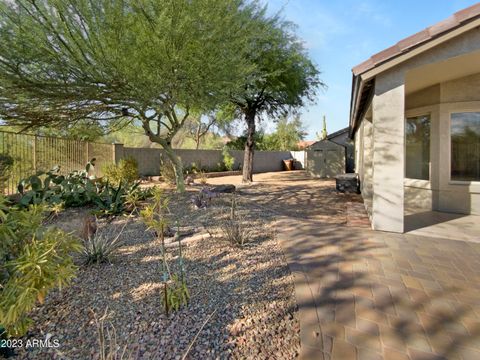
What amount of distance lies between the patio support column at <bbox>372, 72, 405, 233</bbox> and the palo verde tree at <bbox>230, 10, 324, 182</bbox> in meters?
5.56

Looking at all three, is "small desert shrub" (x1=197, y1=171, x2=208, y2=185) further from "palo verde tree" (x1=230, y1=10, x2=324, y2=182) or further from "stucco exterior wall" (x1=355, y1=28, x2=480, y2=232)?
"stucco exterior wall" (x1=355, y1=28, x2=480, y2=232)

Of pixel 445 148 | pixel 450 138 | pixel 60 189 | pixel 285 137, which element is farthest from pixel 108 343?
pixel 285 137

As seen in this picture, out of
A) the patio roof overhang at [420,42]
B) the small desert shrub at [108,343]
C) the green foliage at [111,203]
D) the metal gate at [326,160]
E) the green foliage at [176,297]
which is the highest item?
the patio roof overhang at [420,42]

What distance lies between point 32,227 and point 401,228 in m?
5.49

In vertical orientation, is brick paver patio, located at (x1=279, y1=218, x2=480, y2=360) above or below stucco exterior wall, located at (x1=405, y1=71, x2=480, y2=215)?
below

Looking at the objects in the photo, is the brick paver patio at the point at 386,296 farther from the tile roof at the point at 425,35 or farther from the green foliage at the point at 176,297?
the tile roof at the point at 425,35

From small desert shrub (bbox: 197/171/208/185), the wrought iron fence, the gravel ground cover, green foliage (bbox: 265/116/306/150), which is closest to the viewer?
the gravel ground cover

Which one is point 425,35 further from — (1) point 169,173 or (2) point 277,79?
(1) point 169,173

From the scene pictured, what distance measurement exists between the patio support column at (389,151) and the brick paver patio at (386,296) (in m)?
0.54

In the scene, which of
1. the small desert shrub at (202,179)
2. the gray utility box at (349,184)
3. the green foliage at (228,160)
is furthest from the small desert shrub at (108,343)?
the green foliage at (228,160)

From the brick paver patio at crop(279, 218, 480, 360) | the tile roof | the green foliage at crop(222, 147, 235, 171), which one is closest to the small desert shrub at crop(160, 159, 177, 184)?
the green foliage at crop(222, 147, 235, 171)

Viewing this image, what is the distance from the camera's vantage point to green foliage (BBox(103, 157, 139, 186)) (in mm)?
11211

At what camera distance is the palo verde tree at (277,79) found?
11117mm

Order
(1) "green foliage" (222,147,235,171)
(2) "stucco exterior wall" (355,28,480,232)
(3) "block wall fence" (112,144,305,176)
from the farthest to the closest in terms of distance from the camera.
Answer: (1) "green foliage" (222,147,235,171)
(3) "block wall fence" (112,144,305,176)
(2) "stucco exterior wall" (355,28,480,232)
